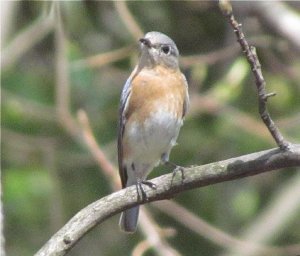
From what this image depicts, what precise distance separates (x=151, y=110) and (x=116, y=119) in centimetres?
222

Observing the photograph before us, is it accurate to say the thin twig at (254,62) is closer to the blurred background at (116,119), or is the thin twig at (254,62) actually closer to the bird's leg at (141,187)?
the bird's leg at (141,187)

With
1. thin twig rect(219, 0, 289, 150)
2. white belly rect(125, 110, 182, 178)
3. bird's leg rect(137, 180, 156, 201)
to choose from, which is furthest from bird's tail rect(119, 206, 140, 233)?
thin twig rect(219, 0, 289, 150)

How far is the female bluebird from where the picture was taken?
5.97 metres

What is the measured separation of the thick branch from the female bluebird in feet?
4.75

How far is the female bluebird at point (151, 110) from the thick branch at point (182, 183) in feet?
4.75

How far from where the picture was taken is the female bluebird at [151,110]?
19.6 ft

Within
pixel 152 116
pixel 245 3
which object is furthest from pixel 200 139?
pixel 152 116

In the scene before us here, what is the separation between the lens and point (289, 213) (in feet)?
24.9

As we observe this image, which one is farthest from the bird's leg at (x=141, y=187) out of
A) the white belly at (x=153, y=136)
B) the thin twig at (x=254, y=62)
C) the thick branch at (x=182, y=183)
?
the white belly at (x=153, y=136)

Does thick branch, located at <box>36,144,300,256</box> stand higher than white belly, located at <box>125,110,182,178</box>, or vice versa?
white belly, located at <box>125,110,182,178</box>

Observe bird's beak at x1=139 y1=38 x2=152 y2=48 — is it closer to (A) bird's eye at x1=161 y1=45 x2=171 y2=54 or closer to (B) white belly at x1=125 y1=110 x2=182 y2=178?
(A) bird's eye at x1=161 y1=45 x2=171 y2=54

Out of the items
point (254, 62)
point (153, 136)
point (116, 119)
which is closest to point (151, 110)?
point (153, 136)

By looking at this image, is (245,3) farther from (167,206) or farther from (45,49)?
(45,49)

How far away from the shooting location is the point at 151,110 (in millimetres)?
6008
